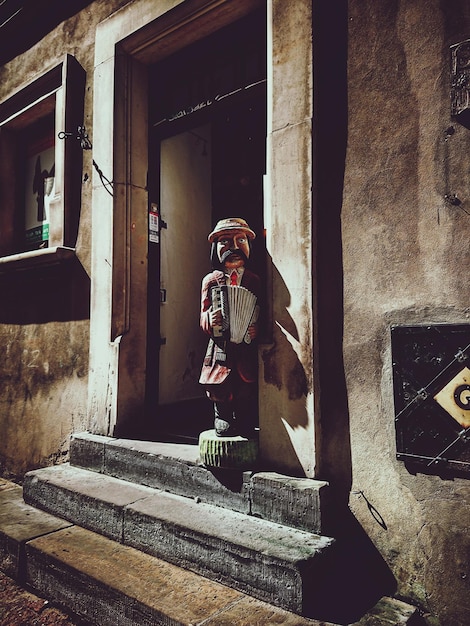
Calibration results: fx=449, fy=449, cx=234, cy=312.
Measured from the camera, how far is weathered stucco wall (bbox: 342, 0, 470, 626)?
2371 mm

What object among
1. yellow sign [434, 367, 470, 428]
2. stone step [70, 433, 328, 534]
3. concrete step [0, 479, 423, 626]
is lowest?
concrete step [0, 479, 423, 626]

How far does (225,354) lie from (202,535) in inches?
42.7

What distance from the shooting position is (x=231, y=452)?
284cm

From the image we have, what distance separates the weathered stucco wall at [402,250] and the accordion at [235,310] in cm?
61

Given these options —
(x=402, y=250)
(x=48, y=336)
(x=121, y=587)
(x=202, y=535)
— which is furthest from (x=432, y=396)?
(x=48, y=336)

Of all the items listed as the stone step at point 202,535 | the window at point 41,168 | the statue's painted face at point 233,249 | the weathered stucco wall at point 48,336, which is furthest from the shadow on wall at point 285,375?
the window at point 41,168

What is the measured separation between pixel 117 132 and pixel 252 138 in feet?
6.65

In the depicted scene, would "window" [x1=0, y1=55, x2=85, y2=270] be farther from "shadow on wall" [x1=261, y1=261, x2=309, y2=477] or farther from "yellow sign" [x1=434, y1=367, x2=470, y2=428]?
"yellow sign" [x1=434, y1=367, x2=470, y2=428]

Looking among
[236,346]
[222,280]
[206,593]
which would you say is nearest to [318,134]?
[222,280]

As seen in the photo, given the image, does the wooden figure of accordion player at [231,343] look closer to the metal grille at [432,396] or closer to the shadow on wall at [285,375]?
the shadow on wall at [285,375]

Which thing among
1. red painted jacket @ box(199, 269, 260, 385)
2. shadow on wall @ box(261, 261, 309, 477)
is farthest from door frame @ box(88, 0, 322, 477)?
red painted jacket @ box(199, 269, 260, 385)

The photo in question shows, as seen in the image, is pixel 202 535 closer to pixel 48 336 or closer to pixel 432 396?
pixel 432 396

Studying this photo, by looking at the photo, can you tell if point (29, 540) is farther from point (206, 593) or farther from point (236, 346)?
point (236, 346)

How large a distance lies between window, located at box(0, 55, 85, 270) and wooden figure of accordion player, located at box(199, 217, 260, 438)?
2153 mm
